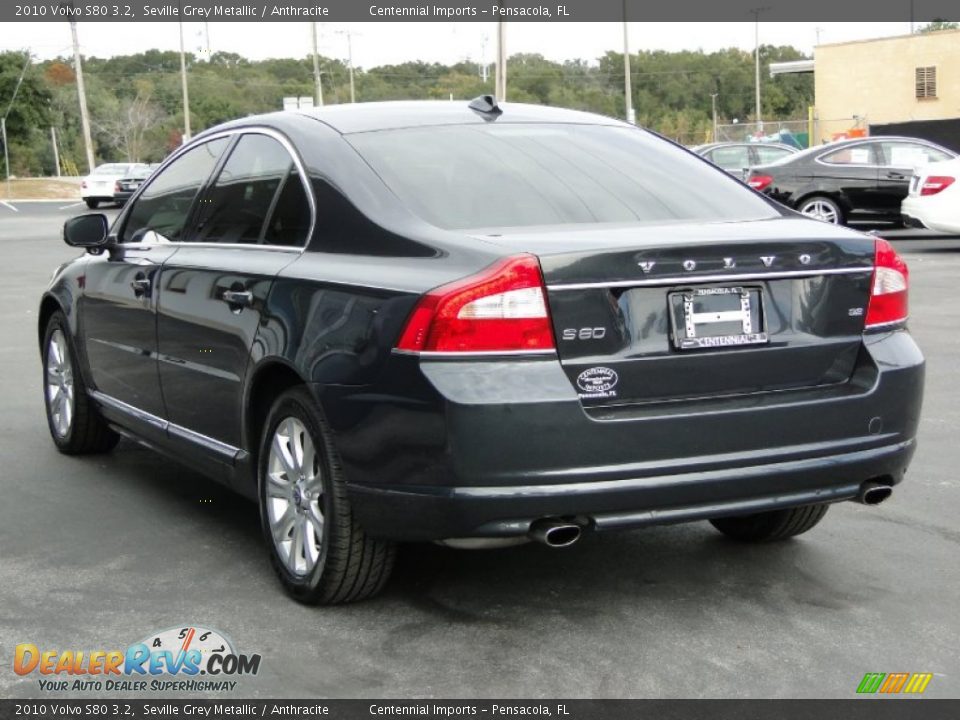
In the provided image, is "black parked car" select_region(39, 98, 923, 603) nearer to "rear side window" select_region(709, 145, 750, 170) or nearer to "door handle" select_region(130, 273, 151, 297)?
"door handle" select_region(130, 273, 151, 297)

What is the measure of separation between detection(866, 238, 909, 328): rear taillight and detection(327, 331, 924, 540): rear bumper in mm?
291

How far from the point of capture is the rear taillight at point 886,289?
446cm

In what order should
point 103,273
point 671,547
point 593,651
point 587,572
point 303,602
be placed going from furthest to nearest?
point 103,273, point 671,547, point 587,572, point 303,602, point 593,651

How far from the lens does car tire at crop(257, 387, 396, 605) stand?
437 centimetres

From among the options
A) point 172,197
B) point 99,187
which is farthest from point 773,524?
point 99,187

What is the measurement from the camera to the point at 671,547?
207 inches

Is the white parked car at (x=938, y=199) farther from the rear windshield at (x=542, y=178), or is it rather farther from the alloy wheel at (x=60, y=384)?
the rear windshield at (x=542, y=178)

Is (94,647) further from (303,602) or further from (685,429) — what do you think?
(685,429)

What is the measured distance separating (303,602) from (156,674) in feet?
2.20

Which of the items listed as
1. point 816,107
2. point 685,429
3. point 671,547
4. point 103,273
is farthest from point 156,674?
point 816,107

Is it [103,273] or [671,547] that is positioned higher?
[103,273]

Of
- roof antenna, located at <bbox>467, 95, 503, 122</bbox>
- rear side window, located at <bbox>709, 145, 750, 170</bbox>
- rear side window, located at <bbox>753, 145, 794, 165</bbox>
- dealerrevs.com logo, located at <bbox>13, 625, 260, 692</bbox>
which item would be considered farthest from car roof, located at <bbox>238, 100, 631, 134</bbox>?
rear side window, located at <bbox>753, 145, 794, 165</bbox>

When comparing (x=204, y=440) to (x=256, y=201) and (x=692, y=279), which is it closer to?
(x=256, y=201)

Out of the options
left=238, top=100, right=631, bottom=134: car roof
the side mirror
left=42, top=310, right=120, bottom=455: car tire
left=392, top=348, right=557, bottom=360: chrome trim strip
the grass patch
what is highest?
left=238, top=100, right=631, bottom=134: car roof
